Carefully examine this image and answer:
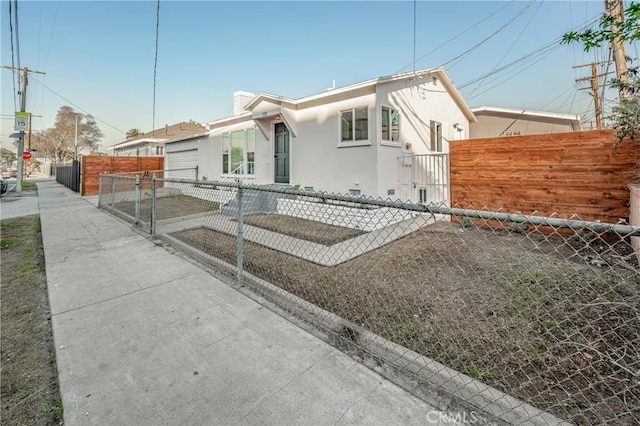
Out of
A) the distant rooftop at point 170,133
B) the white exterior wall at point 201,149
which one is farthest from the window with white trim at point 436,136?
the distant rooftop at point 170,133

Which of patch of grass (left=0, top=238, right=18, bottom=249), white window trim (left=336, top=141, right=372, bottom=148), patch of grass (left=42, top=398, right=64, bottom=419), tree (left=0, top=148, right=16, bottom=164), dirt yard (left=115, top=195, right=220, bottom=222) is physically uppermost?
tree (left=0, top=148, right=16, bottom=164)

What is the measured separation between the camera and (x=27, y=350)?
2.35 meters

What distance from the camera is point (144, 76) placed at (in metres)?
11.7

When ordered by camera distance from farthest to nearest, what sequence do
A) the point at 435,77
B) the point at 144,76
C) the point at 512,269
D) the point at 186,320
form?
the point at 144,76 → the point at 435,77 → the point at 512,269 → the point at 186,320

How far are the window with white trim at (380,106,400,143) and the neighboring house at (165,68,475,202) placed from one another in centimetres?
3

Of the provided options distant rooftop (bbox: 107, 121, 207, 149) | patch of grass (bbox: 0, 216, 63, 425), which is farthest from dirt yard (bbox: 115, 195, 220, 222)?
distant rooftop (bbox: 107, 121, 207, 149)

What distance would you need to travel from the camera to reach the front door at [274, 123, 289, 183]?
10.5m

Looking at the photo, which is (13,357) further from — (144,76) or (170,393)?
(144,76)

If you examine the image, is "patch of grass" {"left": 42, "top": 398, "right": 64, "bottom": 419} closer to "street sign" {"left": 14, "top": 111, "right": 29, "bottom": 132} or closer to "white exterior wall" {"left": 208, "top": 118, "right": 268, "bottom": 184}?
"white exterior wall" {"left": 208, "top": 118, "right": 268, "bottom": 184}

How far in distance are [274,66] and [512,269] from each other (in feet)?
44.1

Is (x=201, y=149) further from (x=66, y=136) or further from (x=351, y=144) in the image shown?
(x=66, y=136)

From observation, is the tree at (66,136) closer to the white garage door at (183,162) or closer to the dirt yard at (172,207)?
the white garage door at (183,162)

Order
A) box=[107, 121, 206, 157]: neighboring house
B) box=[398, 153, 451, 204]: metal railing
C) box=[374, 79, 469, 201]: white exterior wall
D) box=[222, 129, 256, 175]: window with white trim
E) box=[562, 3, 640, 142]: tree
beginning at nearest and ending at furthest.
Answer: box=[562, 3, 640, 142]: tree → box=[374, 79, 469, 201]: white exterior wall → box=[398, 153, 451, 204]: metal railing → box=[222, 129, 256, 175]: window with white trim → box=[107, 121, 206, 157]: neighboring house

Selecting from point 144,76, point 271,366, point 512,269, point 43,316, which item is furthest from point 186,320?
point 144,76
